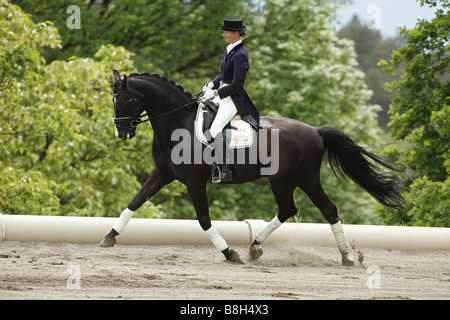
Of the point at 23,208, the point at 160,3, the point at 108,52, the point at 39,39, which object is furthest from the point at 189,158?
the point at 160,3

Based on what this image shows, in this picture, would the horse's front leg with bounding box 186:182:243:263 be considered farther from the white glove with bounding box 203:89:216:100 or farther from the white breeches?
the white glove with bounding box 203:89:216:100

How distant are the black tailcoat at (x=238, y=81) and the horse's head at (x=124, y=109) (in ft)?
3.08

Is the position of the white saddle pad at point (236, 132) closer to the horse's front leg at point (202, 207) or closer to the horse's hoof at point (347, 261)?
the horse's front leg at point (202, 207)

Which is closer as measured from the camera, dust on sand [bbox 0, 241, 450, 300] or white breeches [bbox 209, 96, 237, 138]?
dust on sand [bbox 0, 241, 450, 300]

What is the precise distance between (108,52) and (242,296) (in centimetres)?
1109

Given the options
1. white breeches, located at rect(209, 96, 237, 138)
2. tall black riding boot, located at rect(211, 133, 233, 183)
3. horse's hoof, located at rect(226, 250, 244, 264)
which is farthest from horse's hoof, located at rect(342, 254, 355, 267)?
white breeches, located at rect(209, 96, 237, 138)

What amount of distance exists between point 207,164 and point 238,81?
0.96 meters

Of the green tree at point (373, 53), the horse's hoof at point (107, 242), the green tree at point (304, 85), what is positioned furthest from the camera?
the green tree at point (373, 53)

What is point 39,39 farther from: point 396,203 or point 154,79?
point 396,203

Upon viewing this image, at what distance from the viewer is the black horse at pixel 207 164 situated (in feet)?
23.7

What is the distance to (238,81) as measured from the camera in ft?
23.9

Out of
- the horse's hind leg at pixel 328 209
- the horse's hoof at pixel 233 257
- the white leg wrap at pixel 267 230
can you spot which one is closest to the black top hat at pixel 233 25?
the horse's hind leg at pixel 328 209

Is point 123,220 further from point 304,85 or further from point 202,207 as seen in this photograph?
point 304,85

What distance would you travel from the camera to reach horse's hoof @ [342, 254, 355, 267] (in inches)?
306
